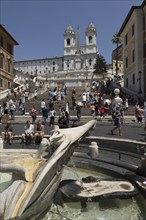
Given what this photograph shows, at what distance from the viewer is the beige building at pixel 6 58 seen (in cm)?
4856

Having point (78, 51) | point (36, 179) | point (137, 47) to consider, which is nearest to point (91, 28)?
point (78, 51)

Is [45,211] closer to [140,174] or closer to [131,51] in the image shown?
[140,174]

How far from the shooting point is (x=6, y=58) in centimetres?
5162

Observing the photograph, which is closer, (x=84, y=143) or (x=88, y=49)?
(x=84, y=143)

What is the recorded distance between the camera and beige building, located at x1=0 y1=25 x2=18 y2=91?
48562 millimetres

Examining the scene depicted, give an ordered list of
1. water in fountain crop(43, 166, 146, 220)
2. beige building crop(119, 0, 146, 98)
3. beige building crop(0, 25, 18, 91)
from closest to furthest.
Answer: water in fountain crop(43, 166, 146, 220) < beige building crop(119, 0, 146, 98) < beige building crop(0, 25, 18, 91)

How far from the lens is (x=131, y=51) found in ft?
135

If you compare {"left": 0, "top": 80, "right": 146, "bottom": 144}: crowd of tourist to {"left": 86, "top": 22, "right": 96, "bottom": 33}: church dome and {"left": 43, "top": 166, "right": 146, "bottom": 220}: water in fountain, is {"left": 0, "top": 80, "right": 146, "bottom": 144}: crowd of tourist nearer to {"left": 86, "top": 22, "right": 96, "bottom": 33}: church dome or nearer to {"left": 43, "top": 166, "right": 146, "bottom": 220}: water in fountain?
{"left": 43, "top": 166, "right": 146, "bottom": 220}: water in fountain

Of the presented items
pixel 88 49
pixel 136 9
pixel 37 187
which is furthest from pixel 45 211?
pixel 88 49

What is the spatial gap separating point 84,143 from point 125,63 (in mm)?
35122

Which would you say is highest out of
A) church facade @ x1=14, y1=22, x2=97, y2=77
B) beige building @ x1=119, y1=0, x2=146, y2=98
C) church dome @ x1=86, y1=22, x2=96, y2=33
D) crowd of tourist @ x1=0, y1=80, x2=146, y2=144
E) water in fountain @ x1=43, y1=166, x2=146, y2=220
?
church dome @ x1=86, y1=22, x2=96, y2=33

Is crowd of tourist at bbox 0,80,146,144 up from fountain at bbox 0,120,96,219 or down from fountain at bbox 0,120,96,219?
up

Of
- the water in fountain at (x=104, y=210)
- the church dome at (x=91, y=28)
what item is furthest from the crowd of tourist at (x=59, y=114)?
the church dome at (x=91, y=28)

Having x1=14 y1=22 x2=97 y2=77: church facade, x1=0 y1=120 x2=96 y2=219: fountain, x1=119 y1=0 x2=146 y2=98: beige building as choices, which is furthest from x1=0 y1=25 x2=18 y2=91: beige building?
x1=14 y1=22 x2=97 y2=77: church facade
